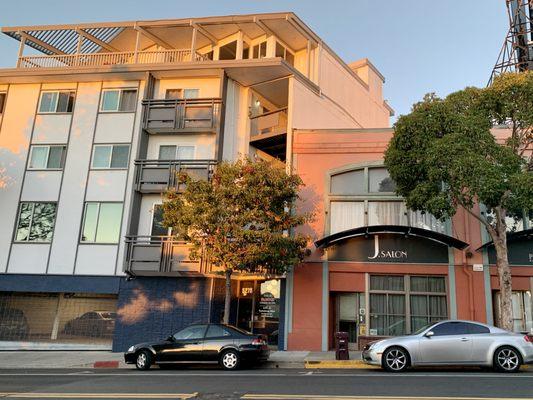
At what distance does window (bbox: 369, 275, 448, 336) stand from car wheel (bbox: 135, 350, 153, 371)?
26.5ft

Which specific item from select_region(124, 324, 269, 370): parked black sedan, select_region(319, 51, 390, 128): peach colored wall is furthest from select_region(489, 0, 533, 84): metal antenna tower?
select_region(124, 324, 269, 370): parked black sedan

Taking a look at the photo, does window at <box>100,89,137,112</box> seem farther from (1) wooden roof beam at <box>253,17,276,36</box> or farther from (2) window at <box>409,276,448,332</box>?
(2) window at <box>409,276,448,332</box>

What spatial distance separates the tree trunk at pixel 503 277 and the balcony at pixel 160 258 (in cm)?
1001

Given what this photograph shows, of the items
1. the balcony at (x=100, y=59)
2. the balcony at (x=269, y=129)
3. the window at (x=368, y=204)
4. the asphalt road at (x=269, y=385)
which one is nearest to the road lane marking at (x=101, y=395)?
the asphalt road at (x=269, y=385)

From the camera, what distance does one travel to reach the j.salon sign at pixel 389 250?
1777 centimetres

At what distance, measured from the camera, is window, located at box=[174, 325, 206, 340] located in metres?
13.7

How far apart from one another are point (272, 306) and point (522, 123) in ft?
35.7

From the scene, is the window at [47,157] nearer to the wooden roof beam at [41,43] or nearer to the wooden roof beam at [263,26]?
the wooden roof beam at [41,43]

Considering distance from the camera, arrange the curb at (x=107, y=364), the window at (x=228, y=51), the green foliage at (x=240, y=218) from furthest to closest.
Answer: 1. the window at (x=228, y=51)
2. the green foliage at (x=240, y=218)
3. the curb at (x=107, y=364)

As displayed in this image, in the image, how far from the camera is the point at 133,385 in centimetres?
1031

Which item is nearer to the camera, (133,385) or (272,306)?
(133,385)

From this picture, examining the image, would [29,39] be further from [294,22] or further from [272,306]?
[272,306]

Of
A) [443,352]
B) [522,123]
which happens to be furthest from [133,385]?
[522,123]

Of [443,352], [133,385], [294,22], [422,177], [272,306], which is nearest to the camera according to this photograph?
[133,385]
